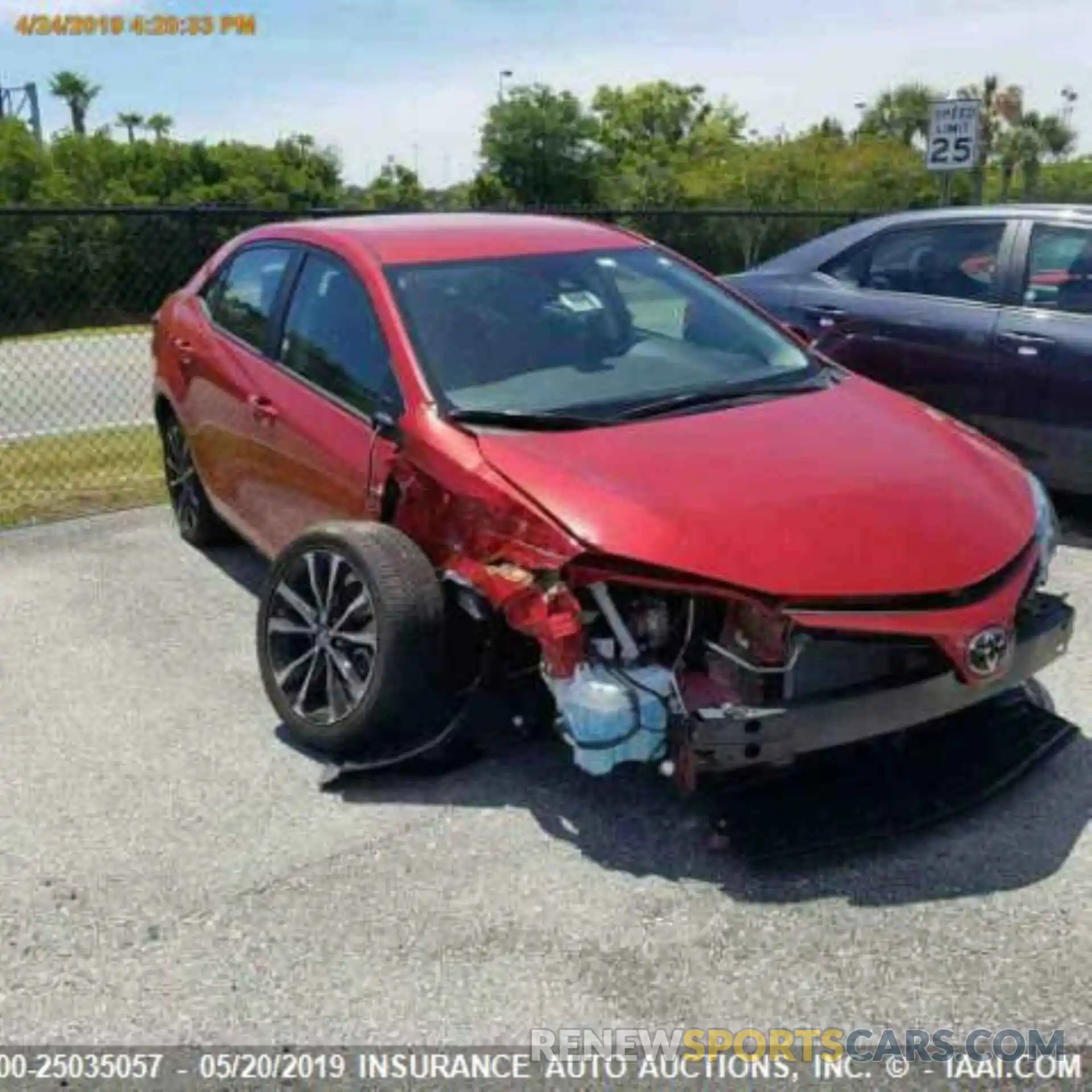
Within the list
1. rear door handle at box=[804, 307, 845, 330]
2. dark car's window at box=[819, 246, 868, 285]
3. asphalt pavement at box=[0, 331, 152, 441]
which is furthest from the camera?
asphalt pavement at box=[0, 331, 152, 441]

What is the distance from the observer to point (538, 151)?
138ft

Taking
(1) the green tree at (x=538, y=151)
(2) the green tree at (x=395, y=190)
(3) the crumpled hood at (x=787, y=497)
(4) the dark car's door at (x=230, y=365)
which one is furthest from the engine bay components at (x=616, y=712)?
(1) the green tree at (x=538, y=151)

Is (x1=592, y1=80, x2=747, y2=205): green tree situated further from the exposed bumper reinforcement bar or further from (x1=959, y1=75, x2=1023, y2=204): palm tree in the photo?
the exposed bumper reinforcement bar

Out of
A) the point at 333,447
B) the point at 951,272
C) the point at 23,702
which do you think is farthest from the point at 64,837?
the point at 951,272

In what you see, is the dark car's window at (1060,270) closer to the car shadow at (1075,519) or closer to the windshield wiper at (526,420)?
the car shadow at (1075,519)

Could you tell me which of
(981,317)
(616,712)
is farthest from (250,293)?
(981,317)

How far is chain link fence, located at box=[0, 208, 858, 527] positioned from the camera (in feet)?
36.7

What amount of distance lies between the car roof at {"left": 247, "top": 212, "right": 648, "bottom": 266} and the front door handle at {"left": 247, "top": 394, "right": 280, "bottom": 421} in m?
0.65

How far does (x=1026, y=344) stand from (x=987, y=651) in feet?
10.5

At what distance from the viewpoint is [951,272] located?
251 inches

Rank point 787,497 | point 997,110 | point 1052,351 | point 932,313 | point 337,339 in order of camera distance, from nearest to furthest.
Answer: point 787,497 → point 337,339 → point 1052,351 → point 932,313 → point 997,110

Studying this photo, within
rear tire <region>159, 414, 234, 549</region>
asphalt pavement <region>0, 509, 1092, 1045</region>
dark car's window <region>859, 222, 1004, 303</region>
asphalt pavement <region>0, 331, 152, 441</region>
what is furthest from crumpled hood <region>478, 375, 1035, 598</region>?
asphalt pavement <region>0, 331, 152, 441</region>

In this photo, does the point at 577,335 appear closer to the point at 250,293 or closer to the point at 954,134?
the point at 250,293

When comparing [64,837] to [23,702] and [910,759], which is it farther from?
[910,759]
